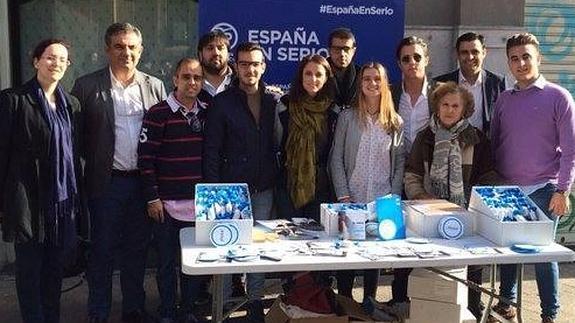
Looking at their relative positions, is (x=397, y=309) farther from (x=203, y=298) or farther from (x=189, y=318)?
(x=203, y=298)

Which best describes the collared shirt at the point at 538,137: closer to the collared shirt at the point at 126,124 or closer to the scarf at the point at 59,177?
the collared shirt at the point at 126,124

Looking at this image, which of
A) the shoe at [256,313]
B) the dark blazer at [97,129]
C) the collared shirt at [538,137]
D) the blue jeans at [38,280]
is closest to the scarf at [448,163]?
the collared shirt at [538,137]

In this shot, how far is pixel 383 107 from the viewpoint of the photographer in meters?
3.91

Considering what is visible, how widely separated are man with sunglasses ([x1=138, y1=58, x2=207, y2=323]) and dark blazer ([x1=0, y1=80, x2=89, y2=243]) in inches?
21.9

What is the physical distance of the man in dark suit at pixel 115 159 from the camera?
12.8 ft

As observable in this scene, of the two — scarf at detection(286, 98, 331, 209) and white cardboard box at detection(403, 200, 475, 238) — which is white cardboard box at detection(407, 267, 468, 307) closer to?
white cardboard box at detection(403, 200, 475, 238)

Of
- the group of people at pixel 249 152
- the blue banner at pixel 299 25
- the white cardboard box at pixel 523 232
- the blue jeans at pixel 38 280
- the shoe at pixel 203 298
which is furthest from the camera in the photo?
the blue banner at pixel 299 25

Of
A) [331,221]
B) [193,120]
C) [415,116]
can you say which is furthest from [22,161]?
[415,116]

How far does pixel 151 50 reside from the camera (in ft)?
18.5

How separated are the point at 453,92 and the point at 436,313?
124cm

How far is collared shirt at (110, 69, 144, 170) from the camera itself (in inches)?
155

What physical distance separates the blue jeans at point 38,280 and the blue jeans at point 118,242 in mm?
278

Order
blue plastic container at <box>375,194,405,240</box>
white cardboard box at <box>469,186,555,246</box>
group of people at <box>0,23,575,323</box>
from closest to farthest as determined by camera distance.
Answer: white cardboard box at <box>469,186,555,246</box> < blue plastic container at <box>375,194,405,240</box> < group of people at <box>0,23,575,323</box>

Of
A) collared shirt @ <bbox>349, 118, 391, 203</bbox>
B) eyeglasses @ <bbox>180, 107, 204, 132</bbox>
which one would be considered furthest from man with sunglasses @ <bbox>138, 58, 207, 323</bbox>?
collared shirt @ <bbox>349, 118, 391, 203</bbox>
